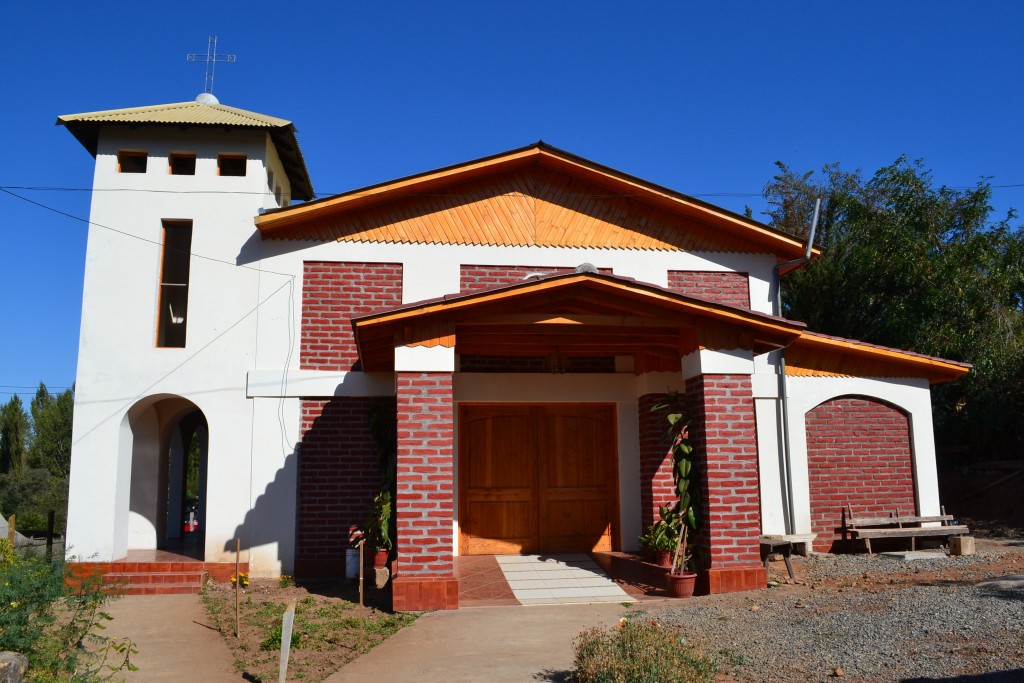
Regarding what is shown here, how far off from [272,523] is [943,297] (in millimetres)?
15321

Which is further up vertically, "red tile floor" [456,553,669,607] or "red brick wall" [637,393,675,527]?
"red brick wall" [637,393,675,527]

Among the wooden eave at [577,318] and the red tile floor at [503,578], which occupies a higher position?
the wooden eave at [577,318]

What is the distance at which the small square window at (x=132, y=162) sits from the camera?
39.5 feet

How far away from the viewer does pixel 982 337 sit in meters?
17.6

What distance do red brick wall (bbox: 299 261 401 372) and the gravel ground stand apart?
573 centimetres

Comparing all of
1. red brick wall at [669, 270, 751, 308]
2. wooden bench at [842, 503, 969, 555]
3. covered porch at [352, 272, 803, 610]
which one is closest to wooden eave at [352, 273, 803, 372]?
covered porch at [352, 272, 803, 610]

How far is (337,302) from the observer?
1148 cm

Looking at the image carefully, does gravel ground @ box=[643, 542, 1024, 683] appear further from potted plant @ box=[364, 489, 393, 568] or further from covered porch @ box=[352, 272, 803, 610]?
potted plant @ box=[364, 489, 393, 568]

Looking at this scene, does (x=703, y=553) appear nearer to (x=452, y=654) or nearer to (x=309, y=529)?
(x=452, y=654)

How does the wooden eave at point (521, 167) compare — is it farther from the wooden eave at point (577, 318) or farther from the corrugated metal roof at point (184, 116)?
the wooden eave at point (577, 318)

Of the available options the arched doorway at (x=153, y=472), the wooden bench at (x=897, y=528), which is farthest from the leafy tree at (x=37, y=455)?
the wooden bench at (x=897, y=528)

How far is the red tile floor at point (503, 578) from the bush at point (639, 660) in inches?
138

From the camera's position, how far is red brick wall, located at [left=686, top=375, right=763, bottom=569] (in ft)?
28.8

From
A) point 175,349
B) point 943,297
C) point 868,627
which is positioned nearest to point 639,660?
point 868,627
